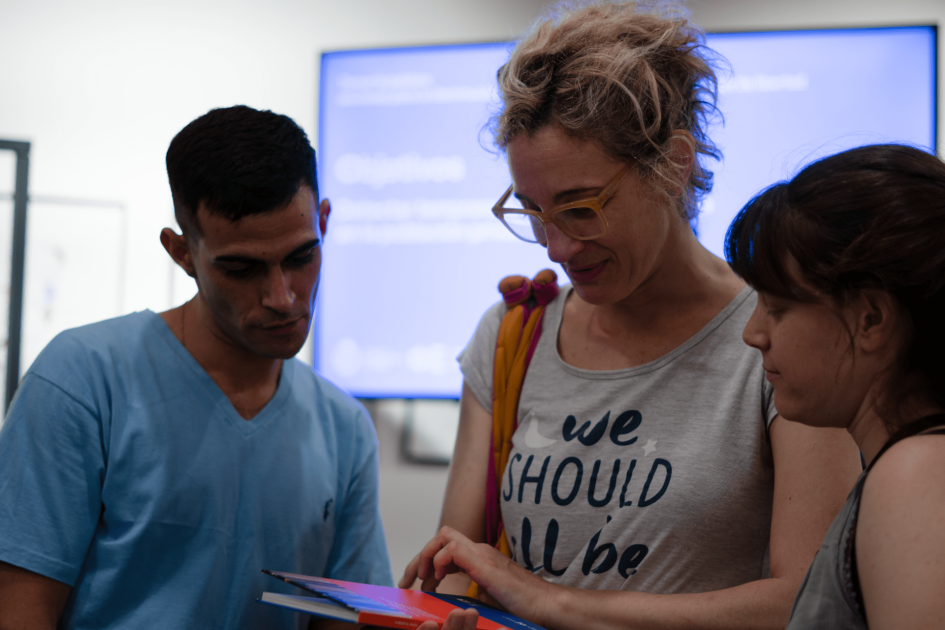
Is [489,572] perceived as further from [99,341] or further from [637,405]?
[99,341]

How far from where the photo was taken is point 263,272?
1229mm

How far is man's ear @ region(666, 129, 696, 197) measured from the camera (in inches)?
42.8

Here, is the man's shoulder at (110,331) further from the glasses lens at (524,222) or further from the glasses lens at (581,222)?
the glasses lens at (581,222)

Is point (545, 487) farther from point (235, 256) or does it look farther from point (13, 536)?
point (13, 536)

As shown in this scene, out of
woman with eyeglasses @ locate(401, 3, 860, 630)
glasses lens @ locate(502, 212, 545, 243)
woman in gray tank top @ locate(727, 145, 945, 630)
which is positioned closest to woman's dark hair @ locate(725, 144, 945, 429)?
woman in gray tank top @ locate(727, 145, 945, 630)

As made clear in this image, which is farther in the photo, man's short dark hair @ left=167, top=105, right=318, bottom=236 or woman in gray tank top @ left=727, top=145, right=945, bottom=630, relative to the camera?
man's short dark hair @ left=167, top=105, right=318, bottom=236

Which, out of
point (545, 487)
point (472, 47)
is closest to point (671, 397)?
point (545, 487)

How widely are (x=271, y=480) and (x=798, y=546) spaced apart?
863 millimetres

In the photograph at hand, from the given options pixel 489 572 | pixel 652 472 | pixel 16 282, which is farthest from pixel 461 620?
pixel 16 282

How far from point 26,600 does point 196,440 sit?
0.33 meters

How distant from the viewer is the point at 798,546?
3.06 ft

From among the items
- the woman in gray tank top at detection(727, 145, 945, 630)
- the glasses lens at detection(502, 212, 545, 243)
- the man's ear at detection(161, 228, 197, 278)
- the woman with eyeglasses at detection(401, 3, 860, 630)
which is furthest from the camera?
the man's ear at detection(161, 228, 197, 278)

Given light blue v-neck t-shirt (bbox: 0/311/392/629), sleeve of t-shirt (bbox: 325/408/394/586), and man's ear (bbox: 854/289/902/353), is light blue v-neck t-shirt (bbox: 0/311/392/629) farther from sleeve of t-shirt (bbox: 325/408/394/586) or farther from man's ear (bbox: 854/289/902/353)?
man's ear (bbox: 854/289/902/353)

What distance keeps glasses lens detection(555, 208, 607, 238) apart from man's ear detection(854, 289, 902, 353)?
41 cm
